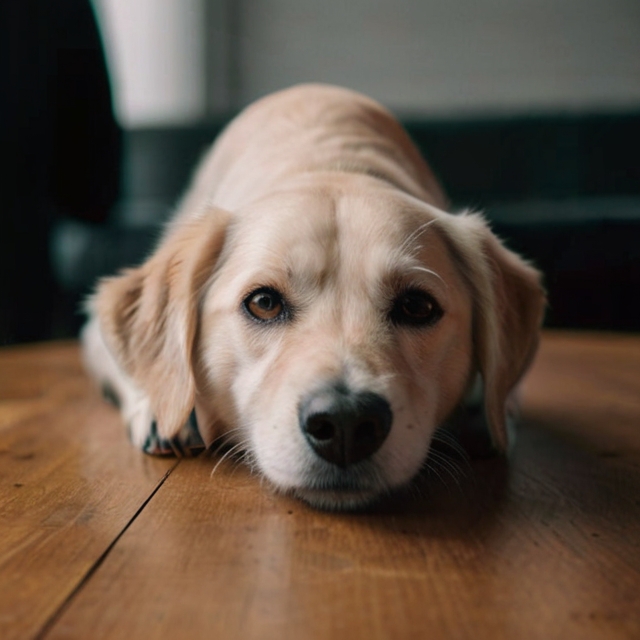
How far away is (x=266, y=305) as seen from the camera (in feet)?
6.24

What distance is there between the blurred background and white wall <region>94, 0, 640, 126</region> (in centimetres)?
2

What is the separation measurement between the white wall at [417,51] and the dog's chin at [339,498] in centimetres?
638

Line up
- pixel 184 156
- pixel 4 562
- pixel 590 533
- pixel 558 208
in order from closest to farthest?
pixel 4 562 < pixel 590 533 < pixel 558 208 < pixel 184 156

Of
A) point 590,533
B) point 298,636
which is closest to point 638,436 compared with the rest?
point 590,533

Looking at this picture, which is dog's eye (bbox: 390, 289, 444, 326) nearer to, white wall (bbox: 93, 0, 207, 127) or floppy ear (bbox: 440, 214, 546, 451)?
floppy ear (bbox: 440, 214, 546, 451)

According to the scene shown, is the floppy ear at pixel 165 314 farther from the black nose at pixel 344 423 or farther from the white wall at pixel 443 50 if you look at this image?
the white wall at pixel 443 50

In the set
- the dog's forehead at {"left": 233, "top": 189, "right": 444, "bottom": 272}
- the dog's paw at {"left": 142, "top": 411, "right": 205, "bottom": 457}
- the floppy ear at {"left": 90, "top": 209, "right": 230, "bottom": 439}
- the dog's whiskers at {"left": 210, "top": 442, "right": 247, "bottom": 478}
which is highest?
the dog's forehead at {"left": 233, "top": 189, "right": 444, "bottom": 272}

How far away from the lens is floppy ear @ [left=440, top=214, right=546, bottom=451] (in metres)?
2.07

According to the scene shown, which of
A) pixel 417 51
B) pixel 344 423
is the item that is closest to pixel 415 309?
pixel 344 423

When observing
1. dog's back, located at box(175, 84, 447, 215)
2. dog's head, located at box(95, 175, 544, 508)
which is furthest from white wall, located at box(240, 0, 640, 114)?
dog's head, located at box(95, 175, 544, 508)

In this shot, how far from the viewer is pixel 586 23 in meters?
7.68

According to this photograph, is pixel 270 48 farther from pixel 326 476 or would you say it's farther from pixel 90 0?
pixel 326 476

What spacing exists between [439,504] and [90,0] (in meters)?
4.21

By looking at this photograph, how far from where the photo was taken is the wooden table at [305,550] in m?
1.14
